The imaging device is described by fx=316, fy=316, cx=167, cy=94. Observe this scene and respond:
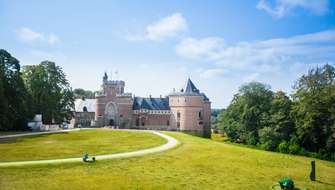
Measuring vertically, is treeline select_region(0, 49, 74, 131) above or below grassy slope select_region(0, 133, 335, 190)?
above

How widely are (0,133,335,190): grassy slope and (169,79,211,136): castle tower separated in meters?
31.0

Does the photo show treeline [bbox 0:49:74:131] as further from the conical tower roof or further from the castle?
the conical tower roof

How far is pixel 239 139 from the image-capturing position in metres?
59.6

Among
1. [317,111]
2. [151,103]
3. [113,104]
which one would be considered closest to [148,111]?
[151,103]

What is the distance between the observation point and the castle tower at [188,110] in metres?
58.5

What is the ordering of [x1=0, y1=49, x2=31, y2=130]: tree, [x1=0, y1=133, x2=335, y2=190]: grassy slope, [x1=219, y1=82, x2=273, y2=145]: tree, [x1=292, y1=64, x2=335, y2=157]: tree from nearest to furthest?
1. [x1=0, y1=133, x2=335, y2=190]: grassy slope
2. [x1=292, y1=64, x2=335, y2=157]: tree
3. [x1=0, y1=49, x2=31, y2=130]: tree
4. [x1=219, y1=82, x2=273, y2=145]: tree

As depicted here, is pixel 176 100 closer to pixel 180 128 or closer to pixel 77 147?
pixel 180 128

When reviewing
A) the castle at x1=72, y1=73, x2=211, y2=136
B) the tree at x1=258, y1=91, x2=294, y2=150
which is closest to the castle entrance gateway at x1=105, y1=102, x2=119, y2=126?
the castle at x1=72, y1=73, x2=211, y2=136

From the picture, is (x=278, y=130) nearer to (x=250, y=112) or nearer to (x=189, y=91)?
(x=250, y=112)

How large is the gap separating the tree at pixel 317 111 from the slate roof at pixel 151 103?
1007 inches

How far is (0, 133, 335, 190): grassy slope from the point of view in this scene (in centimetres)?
1764

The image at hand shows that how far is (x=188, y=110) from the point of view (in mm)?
58531

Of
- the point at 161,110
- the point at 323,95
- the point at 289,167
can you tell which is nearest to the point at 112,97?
the point at 161,110

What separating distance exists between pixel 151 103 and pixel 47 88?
1984 centimetres
